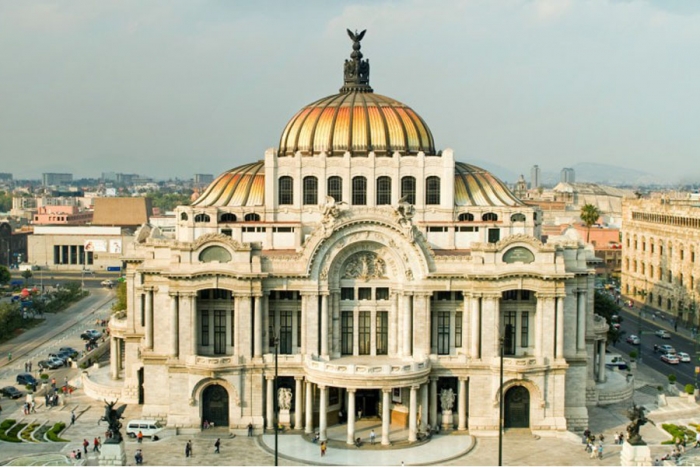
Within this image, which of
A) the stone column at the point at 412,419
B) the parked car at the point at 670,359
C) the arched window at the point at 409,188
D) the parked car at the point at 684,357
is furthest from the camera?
the parked car at the point at 684,357

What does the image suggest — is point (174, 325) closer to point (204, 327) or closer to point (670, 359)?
point (204, 327)

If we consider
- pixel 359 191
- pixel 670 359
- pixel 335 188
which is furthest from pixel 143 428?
pixel 670 359

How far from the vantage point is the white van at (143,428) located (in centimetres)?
7506

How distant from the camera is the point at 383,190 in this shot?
9062 centimetres

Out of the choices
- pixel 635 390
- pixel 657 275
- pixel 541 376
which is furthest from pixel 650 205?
pixel 541 376

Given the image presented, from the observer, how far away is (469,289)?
77.0m

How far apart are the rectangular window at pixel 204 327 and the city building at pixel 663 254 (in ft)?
256

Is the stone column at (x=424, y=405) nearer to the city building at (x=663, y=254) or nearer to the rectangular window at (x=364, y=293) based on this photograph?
the rectangular window at (x=364, y=293)

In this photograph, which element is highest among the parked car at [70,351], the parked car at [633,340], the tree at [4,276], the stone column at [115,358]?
the tree at [4,276]

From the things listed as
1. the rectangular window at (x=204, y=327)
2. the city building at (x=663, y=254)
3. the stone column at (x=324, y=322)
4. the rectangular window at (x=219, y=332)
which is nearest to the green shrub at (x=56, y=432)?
the rectangular window at (x=204, y=327)

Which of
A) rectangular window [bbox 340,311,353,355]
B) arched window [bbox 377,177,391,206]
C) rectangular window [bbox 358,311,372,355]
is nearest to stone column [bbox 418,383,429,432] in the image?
rectangular window [bbox 358,311,372,355]

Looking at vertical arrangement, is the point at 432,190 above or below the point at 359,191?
above

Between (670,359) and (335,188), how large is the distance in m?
45.2

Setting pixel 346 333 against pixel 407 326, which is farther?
pixel 346 333
